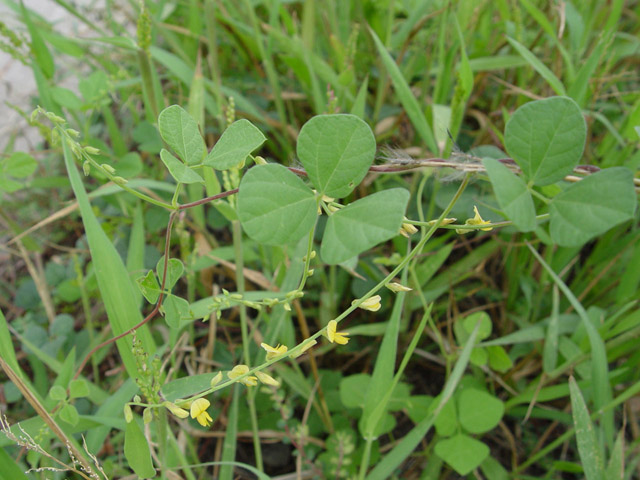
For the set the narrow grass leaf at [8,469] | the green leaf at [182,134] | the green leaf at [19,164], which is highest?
the green leaf at [182,134]

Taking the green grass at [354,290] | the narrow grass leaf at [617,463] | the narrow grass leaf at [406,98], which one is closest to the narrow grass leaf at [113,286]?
the green grass at [354,290]

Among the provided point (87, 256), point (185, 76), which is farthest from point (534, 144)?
point (87, 256)

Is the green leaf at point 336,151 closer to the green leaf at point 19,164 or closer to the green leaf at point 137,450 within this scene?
the green leaf at point 137,450

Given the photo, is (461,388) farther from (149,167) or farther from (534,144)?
(149,167)

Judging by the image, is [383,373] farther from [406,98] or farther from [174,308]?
[406,98]

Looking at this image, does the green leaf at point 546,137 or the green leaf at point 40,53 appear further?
the green leaf at point 40,53
